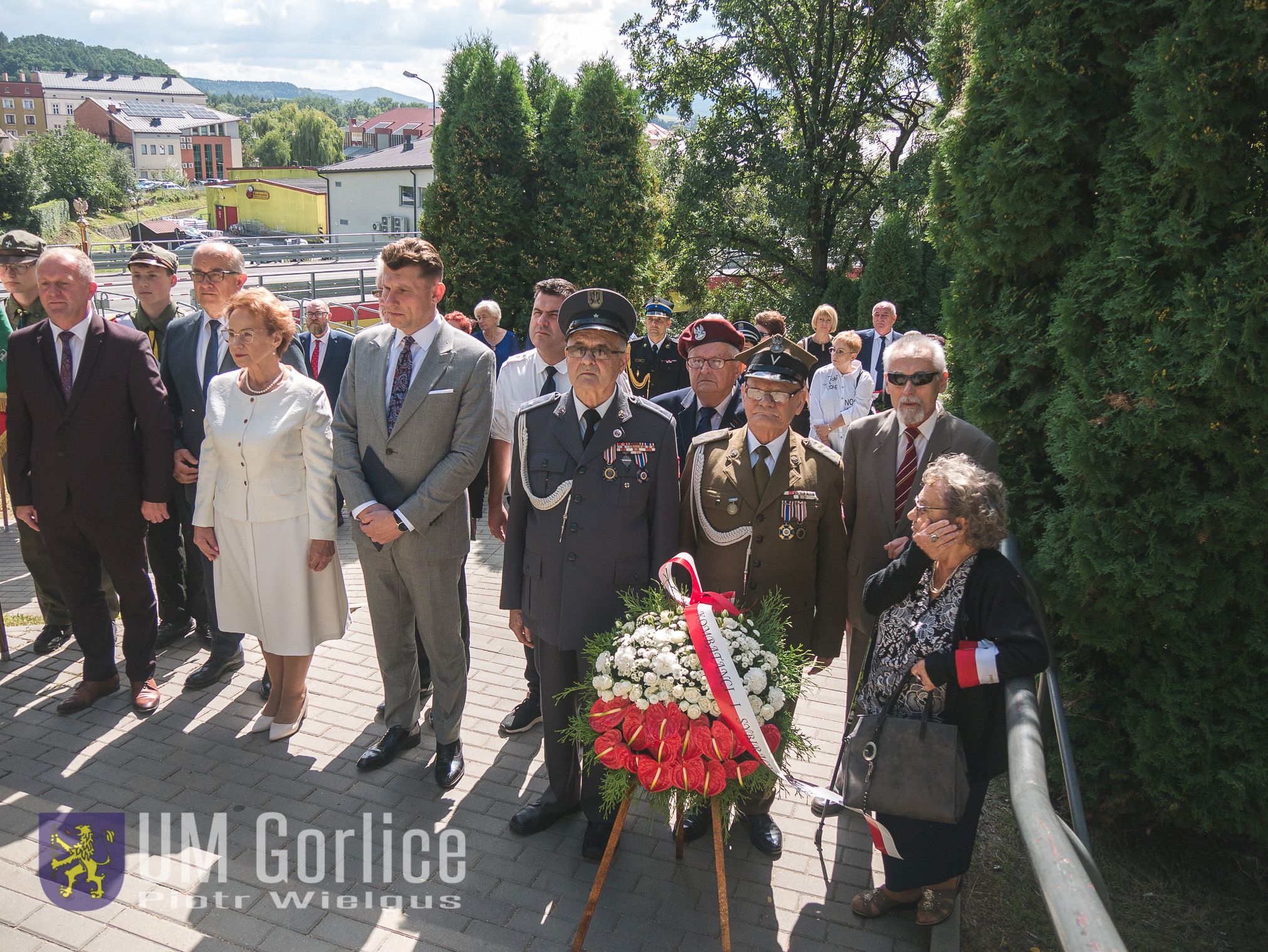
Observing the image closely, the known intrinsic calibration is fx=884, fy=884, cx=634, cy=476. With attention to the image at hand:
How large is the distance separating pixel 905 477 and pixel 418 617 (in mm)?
2377

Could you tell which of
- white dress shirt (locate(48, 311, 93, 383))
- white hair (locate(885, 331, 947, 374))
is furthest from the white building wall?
white hair (locate(885, 331, 947, 374))

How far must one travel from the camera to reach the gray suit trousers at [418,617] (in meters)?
4.19

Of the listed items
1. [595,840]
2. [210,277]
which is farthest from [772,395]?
[210,277]

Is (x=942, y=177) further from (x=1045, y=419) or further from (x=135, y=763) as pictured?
(x=135, y=763)

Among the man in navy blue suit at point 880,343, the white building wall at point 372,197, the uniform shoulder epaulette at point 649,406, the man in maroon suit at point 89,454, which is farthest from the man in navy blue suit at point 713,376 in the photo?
the white building wall at point 372,197

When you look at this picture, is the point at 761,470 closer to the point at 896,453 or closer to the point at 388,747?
the point at 896,453

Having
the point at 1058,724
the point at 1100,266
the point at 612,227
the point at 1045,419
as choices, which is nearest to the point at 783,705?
the point at 1058,724

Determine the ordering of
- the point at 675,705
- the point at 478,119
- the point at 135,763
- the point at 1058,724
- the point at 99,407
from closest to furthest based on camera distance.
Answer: the point at 1058,724
the point at 675,705
the point at 135,763
the point at 99,407
the point at 478,119

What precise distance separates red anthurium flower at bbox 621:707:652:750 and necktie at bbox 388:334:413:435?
193 centimetres

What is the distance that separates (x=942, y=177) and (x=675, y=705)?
3298 mm

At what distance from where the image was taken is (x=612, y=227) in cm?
Answer: 1410

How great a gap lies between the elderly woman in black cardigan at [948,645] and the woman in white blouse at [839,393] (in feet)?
15.6

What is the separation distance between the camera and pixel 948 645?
3.04m

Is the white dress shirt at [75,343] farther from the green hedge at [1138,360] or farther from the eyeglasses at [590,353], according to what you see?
the green hedge at [1138,360]
